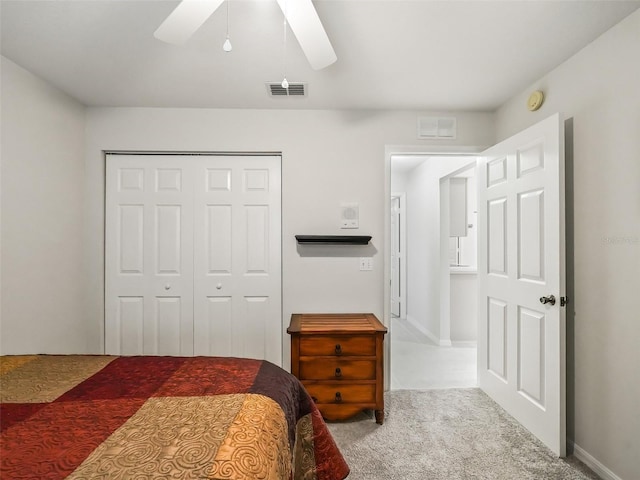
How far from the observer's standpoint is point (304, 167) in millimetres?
2945

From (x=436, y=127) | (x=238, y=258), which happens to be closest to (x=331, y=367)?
(x=238, y=258)

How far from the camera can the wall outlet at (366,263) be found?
2951 mm

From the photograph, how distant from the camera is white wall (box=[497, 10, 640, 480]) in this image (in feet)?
5.69

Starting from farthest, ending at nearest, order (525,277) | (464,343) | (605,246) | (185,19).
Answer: (464,343) < (525,277) < (605,246) < (185,19)

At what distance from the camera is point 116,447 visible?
0.91m

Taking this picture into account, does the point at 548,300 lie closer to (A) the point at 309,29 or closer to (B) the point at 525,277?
(B) the point at 525,277

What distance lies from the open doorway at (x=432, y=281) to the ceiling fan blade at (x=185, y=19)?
2.17 metres

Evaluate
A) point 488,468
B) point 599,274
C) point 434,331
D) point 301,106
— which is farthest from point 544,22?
point 434,331

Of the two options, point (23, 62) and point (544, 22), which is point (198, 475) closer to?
point (544, 22)

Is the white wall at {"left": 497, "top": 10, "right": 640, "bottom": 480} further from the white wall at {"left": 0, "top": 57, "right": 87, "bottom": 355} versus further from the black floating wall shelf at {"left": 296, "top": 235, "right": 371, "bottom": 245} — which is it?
the white wall at {"left": 0, "top": 57, "right": 87, "bottom": 355}

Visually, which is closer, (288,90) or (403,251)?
(288,90)

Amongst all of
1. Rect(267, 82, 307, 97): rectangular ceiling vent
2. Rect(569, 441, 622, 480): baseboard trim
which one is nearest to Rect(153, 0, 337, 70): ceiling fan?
Rect(267, 82, 307, 97): rectangular ceiling vent

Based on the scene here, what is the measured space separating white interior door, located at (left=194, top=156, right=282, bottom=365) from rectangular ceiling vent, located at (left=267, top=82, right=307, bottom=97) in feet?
1.94

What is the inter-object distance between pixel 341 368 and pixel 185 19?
7.28 ft
